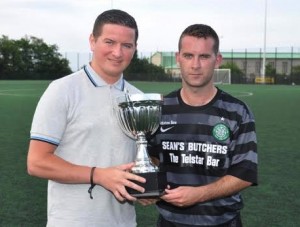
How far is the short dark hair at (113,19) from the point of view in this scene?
2.26 meters

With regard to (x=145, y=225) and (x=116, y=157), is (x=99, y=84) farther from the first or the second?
(x=145, y=225)

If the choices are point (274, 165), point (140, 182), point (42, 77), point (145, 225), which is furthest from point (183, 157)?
point (42, 77)

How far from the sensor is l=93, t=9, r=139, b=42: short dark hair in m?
2.26

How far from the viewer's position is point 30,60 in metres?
61.3

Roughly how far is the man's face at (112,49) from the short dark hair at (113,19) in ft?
0.05

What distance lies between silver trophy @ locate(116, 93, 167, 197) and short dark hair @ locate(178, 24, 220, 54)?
376 mm

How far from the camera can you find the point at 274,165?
301 inches

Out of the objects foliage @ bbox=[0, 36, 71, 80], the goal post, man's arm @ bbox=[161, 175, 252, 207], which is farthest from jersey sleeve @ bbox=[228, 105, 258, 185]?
foliage @ bbox=[0, 36, 71, 80]

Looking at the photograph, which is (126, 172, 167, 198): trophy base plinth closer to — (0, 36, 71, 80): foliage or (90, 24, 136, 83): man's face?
(90, 24, 136, 83): man's face

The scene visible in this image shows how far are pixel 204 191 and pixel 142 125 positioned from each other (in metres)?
0.41

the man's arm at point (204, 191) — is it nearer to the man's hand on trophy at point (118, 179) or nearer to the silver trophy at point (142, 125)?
the silver trophy at point (142, 125)

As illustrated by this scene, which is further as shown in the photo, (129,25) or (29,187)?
(29,187)

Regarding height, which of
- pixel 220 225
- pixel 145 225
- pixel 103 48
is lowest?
pixel 145 225

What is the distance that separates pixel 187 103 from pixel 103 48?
1.88 feet
